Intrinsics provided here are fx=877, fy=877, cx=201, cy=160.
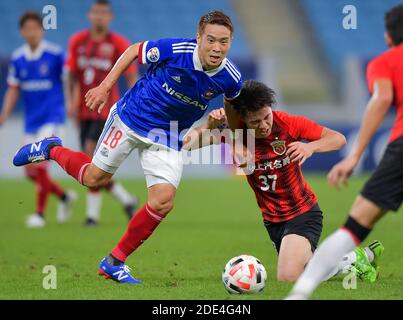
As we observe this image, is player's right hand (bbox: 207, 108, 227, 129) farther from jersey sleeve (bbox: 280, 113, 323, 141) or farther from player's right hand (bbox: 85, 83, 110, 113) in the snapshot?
player's right hand (bbox: 85, 83, 110, 113)

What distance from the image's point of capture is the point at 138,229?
22.3 feet

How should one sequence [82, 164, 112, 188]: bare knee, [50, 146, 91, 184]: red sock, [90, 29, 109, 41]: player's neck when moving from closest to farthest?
[82, 164, 112, 188]: bare knee < [50, 146, 91, 184]: red sock < [90, 29, 109, 41]: player's neck

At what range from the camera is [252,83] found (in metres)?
6.99

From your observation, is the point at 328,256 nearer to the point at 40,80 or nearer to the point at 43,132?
the point at 43,132

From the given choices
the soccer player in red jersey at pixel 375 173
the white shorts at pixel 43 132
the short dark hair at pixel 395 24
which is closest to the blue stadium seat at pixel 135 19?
the white shorts at pixel 43 132

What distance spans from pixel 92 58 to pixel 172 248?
12.4 ft

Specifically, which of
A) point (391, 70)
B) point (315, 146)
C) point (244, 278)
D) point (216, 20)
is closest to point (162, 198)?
point (244, 278)

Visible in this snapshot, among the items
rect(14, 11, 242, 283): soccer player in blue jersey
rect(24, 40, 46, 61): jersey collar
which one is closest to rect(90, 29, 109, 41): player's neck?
rect(24, 40, 46, 61): jersey collar

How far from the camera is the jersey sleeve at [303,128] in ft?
22.5

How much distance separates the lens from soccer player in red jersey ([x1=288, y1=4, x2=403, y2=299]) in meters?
5.12

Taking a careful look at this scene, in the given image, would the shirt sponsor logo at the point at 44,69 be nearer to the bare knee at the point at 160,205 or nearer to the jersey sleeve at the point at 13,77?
the jersey sleeve at the point at 13,77

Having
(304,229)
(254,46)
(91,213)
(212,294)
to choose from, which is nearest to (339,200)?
(91,213)
